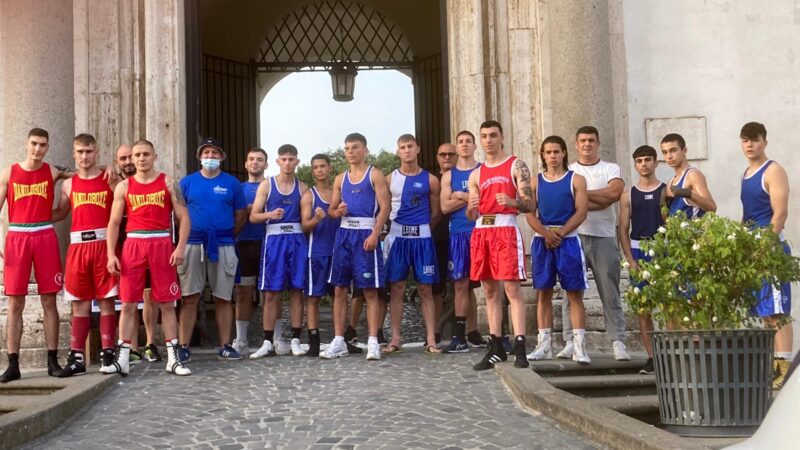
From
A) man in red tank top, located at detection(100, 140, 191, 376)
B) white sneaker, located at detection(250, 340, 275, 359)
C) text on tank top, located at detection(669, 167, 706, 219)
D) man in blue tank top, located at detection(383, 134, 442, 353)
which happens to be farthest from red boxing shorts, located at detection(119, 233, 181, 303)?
text on tank top, located at detection(669, 167, 706, 219)

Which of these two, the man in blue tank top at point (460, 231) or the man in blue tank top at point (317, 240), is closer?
the man in blue tank top at point (460, 231)

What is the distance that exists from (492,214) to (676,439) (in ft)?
9.22

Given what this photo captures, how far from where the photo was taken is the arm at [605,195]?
6.64 m

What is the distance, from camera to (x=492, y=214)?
21.5 ft

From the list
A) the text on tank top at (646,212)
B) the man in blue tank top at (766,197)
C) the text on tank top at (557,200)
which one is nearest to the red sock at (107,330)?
the text on tank top at (557,200)

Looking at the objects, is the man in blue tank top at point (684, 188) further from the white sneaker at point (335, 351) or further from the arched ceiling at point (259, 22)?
the arched ceiling at point (259, 22)

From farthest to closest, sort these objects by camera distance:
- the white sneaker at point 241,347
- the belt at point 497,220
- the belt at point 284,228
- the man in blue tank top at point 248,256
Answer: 1. the man in blue tank top at point 248,256
2. the white sneaker at point 241,347
3. the belt at point 284,228
4. the belt at point 497,220

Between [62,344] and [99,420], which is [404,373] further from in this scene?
[62,344]

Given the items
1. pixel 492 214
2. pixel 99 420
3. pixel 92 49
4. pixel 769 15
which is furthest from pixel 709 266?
pixel 92 49

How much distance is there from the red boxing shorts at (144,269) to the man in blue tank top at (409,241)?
1799mm

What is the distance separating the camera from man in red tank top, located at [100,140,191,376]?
6.63 m

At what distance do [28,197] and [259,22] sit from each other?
10.0m

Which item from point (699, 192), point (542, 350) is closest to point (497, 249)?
point (542, 350)

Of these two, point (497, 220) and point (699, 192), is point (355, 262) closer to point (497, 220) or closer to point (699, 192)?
point (497, 220)
